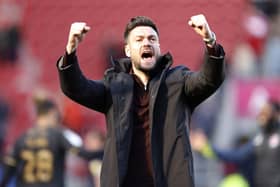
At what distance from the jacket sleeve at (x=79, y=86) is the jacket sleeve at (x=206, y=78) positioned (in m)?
0.50

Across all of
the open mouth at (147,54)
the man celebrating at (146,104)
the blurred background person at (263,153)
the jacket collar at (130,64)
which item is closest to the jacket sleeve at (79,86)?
the man celebrating at (146,104)

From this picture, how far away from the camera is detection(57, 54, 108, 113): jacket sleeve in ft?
19.2

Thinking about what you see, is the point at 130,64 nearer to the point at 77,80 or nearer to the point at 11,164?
the point at 77,80

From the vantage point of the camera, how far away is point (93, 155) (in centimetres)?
1041

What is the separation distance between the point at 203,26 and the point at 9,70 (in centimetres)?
1163

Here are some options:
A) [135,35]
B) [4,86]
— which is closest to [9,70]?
[4,86]

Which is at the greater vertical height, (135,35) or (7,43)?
(135,35)

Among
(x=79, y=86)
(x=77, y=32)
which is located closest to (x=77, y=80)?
(x=79, y=86)

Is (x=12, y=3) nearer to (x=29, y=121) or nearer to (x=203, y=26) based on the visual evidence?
(x=29, y=121)

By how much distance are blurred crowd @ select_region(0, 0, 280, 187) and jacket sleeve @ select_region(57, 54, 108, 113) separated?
726 centimetres

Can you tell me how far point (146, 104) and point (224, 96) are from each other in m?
9.38

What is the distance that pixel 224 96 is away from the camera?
15.3m

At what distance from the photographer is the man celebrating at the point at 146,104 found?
19.1 ft

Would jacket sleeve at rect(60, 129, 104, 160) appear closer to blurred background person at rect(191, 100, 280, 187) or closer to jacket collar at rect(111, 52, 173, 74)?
blurred background person at rect(191, 100, 280, 187)
